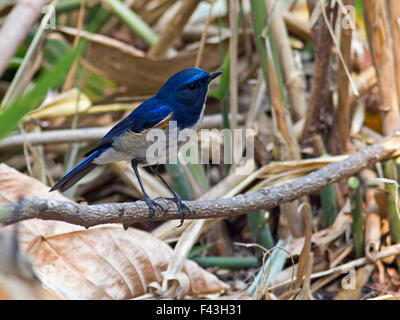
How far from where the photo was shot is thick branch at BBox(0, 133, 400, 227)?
55.4 inches

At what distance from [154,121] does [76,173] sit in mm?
488

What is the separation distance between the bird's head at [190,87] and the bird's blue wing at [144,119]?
0.08m

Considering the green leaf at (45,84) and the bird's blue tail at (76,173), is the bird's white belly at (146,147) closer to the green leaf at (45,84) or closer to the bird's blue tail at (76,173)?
the bird's blue tail at (76,173)

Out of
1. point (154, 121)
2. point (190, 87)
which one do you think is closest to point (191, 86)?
point (190, 87)

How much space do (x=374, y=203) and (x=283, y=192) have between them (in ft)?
3.60

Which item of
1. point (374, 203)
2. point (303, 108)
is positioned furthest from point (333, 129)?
point (374, 203)

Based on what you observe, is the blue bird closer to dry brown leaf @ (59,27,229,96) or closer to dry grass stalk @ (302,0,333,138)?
dry grass stalk @ (302,0,333,138)

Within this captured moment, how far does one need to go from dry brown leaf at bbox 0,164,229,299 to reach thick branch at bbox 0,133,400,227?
0.48m

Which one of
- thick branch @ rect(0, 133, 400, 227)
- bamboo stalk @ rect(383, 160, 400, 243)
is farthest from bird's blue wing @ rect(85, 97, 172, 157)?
bamboo stalk @ rect(383, 160, 400, 243)

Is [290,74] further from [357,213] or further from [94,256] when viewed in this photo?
[94,256]

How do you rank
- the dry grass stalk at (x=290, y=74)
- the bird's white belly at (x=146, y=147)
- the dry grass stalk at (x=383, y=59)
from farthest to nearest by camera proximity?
the dry grass stalk at (x=290, y=74) → the dry grass stalk at (x=383, y=59) → the bird's white belly at (x=146, y=147)

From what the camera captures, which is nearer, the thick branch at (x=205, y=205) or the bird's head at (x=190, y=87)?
the thick branch at (x=205, y=205)

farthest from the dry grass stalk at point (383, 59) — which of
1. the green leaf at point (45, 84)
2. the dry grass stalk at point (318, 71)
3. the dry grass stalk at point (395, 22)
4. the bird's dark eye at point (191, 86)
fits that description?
the green leaf at point (45, 84)

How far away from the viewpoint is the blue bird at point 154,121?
2488mm
